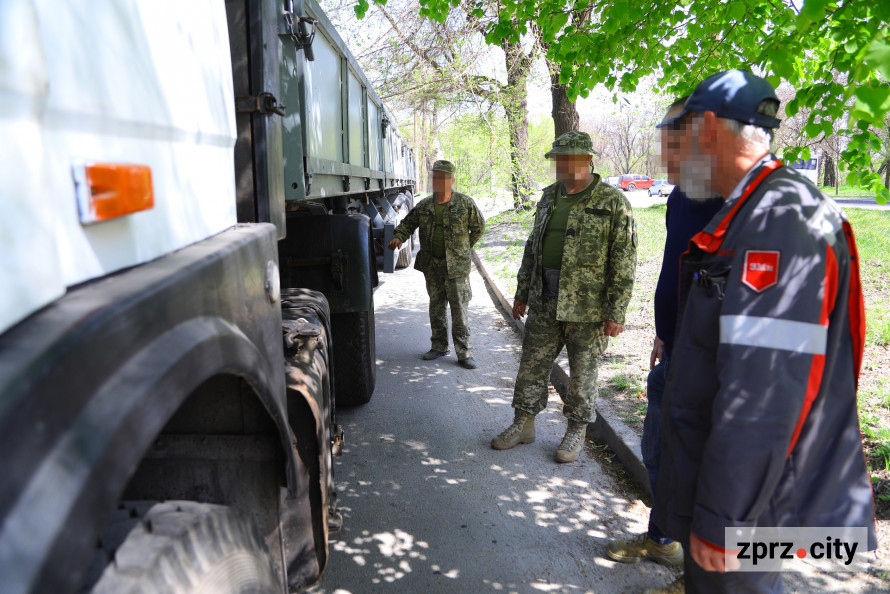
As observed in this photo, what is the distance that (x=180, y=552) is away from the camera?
115 centimetres

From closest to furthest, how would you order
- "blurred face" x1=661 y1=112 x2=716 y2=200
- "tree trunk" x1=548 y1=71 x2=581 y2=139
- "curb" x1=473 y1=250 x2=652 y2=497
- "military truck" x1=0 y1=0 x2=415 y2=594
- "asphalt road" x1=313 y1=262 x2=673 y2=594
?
"military truck" x1=0 y1=0 x2=415 y2=594 → "blurred face" x1=661 y1=112 x2=716 y2=200 → "asphalt road" x1=313 y1=262 x2=673 y2=594 → "curb" x1=473 y1=250 x2=652 y2=497 → "tree trunk" x1=548 y1=71 x2=581 y2=139

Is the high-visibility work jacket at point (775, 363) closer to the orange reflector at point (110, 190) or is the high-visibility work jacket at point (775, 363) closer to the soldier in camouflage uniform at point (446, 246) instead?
the orange reflector at point (110, 190)

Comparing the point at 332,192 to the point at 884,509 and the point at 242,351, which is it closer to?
the point at 242,351

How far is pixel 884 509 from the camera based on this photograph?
3.16 meters

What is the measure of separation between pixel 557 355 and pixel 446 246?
227cm

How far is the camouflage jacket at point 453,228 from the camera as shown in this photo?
239 inches

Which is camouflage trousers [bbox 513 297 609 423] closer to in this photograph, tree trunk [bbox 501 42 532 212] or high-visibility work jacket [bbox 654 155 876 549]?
high-visibility work jacket [bbox 654 155 876 549]

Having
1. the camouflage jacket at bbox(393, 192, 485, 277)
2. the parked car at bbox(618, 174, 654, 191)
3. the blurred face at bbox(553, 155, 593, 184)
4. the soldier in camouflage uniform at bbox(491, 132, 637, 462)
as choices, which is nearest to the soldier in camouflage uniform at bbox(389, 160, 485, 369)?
the camouflage jacket at bbox(393, 192, 485, 277)

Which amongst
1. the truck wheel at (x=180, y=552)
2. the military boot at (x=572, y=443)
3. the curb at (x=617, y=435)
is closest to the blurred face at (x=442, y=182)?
the curb at (x=617, y=435)

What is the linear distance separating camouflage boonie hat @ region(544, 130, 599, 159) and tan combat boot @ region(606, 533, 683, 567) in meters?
2.07

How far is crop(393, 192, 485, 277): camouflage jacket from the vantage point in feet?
19.9

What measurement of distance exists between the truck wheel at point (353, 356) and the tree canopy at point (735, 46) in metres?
2.16

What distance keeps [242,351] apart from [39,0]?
0.69 metres

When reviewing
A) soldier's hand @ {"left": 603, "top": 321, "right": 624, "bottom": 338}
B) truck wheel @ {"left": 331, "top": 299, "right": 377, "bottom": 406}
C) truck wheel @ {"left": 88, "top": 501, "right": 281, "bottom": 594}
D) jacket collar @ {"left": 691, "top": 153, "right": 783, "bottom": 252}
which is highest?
jacket collar @ {"left": 691, "top": 153, "right": 783, "bottom": 252}
